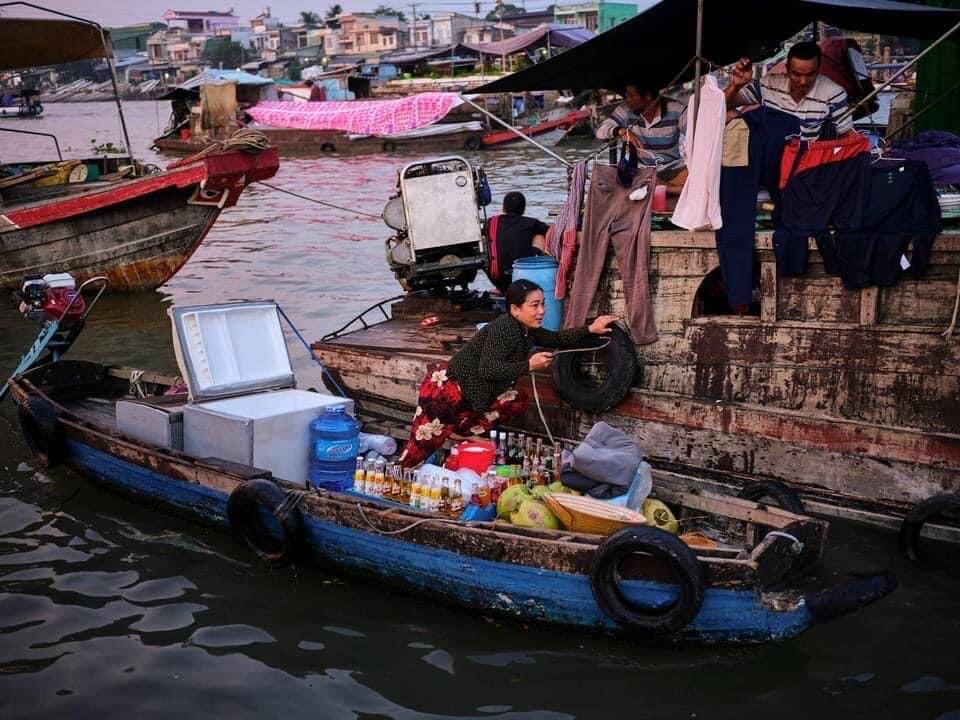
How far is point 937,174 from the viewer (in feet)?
21.6

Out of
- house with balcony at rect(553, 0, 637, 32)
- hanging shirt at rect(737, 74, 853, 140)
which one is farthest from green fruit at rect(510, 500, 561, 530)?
house with balcony at rect(553, 0, 637, 32)

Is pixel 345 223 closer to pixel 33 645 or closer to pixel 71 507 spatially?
pixel 71 507

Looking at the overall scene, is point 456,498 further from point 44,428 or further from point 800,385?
point 44,428

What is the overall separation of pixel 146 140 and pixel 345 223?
29.4m

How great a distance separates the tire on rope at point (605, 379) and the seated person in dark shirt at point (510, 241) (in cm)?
158

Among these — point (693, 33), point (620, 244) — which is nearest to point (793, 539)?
point (620, 244)

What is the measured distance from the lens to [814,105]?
6.52m

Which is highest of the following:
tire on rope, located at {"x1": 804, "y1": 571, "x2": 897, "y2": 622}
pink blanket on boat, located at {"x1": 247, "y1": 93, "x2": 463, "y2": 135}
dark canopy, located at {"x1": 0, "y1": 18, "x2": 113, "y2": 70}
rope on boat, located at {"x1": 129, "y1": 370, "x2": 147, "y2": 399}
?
dark canopy, located at {"x1": 0, "y1": 18, "x2": 113, "y2": 70}

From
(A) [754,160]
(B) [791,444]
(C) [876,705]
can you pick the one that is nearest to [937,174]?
(A) [754,160]

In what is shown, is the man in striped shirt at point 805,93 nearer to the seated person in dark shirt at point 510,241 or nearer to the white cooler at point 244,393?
the seated person in dark shirt at point 510,241

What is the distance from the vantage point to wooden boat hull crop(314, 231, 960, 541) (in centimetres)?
591

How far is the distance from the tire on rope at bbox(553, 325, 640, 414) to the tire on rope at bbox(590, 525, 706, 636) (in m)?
2.12

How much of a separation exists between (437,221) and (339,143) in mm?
29017

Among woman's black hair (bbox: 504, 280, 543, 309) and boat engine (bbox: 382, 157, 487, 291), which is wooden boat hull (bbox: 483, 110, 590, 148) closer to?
boat engine (bbox: 382, 157, 487, 291)
